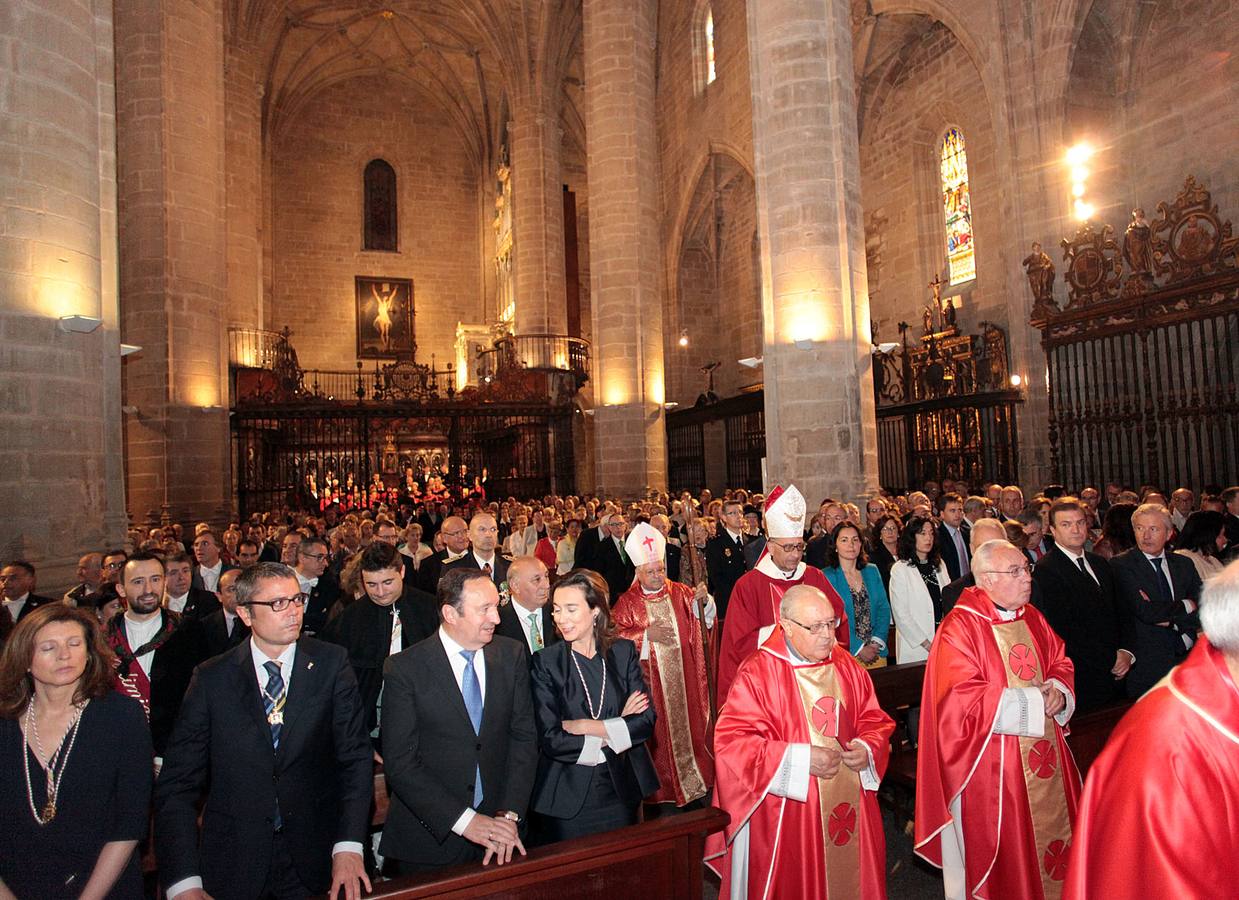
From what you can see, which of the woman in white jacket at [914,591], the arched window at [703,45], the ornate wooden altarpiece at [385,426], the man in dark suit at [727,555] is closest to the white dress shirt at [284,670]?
the woman in white jacket at [914,591]

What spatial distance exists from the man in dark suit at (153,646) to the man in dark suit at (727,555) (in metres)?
4.43

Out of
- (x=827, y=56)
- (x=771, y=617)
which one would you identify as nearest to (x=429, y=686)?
(x=771, y=617)

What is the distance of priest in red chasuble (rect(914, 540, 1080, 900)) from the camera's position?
3246 millimetres

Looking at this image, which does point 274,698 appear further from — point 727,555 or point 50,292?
point 50,292

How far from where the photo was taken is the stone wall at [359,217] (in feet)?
93.1

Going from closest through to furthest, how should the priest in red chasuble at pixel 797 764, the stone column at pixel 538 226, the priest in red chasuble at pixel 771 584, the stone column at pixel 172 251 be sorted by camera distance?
the priest in red chasuble at pixel 797 764 < the priest in red chasuble at pixel 771 584 < the stone column at pixel 172 251 < the stone column at pixel 538 226

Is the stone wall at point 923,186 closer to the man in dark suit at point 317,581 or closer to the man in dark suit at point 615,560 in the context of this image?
the man in dark suit at point 615,560

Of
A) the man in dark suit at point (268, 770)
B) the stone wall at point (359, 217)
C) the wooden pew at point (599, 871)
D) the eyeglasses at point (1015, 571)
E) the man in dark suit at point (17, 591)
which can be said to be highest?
the stone wall at point (359, 217)

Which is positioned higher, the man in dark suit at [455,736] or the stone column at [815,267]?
the stone column at [815,267]

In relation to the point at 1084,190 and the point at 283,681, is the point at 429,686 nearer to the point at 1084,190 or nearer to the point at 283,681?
the point at 283,681

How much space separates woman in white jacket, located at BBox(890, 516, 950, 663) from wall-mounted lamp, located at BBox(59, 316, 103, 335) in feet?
21.2

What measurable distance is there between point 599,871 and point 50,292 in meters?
6.24

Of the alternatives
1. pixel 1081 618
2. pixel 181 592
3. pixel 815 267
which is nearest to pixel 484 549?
pixel 181 592

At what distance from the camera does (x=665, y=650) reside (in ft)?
16.0
